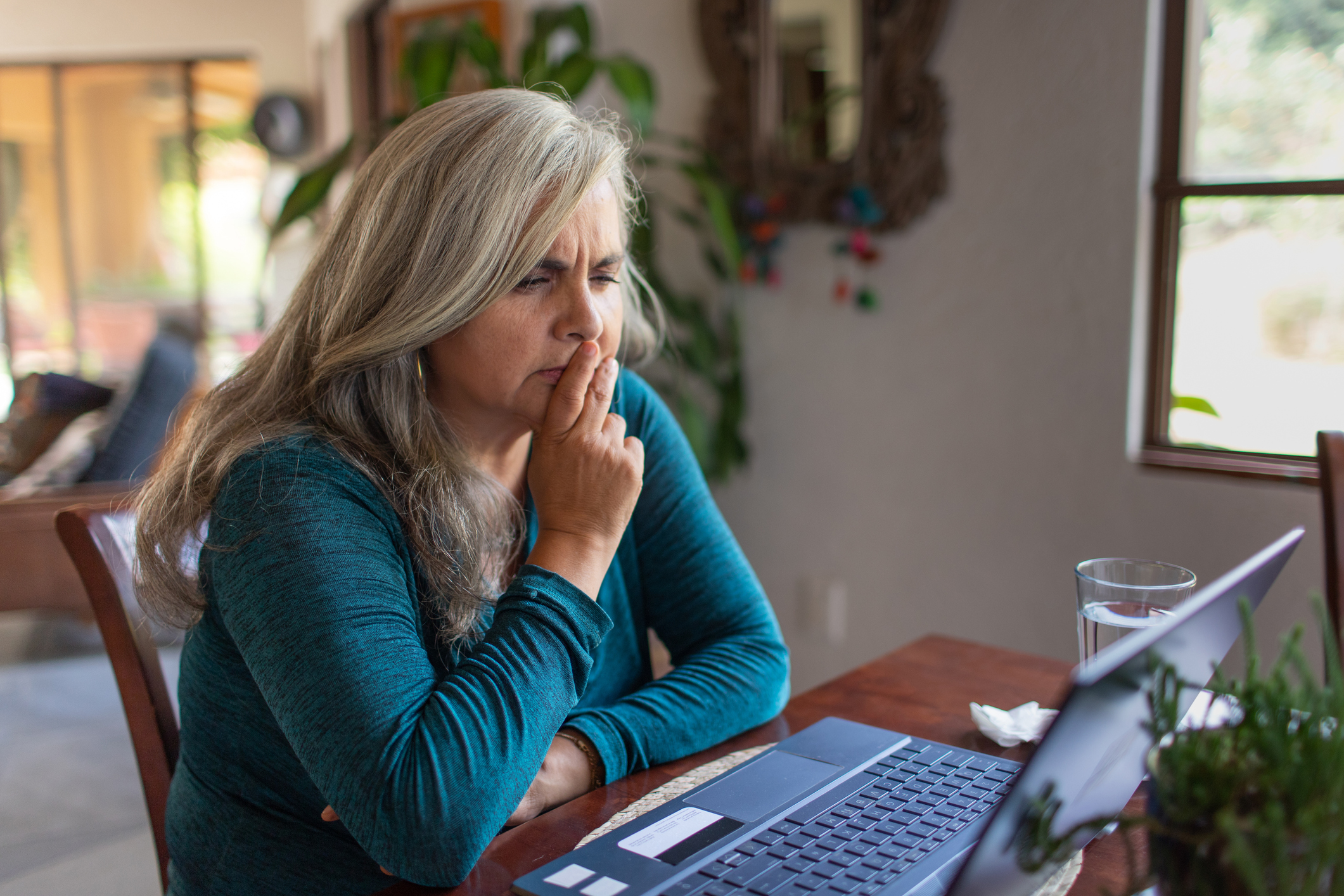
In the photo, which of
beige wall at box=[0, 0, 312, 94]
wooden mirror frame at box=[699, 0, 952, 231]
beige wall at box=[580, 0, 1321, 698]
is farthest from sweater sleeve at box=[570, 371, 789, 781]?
beige wall at box=[0, 0, 312, 94]

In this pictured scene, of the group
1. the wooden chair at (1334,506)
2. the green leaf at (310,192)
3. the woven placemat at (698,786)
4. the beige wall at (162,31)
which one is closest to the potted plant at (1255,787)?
the woven placemat at (698,786)

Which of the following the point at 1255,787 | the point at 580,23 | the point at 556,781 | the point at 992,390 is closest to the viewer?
the point at 1255,787

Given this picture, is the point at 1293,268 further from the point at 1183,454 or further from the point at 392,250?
the point at 392,250

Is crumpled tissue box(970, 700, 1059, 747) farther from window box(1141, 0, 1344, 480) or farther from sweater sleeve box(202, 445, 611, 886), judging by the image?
window box(1141, 0, 1344, 480)

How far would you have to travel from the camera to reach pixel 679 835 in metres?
0.73

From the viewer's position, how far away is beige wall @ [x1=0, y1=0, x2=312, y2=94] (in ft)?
22.2

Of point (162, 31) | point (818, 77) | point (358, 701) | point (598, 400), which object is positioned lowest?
point (358, 701)

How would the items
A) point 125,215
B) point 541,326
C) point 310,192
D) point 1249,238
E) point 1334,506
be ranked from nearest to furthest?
point 541,326 → point 1334,506 → point 1249,238 → point 310,192 → point 125,215

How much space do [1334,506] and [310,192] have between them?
235 centimetres

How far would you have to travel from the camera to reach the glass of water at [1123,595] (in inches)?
31.4

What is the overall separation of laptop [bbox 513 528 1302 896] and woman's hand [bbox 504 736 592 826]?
5.9 inches

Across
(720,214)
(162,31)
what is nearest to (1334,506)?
(720,214)

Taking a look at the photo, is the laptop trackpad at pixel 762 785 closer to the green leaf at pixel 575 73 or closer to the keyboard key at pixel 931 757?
the keyboard key at pixel 931 757

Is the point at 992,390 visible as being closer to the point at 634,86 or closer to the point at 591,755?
the point at 634,86
